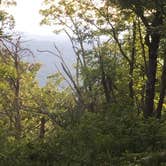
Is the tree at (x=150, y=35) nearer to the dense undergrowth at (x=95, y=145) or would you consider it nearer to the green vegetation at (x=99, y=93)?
the green vegetation at (x=99, y=93)

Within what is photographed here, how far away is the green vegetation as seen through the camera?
1048 centimetres

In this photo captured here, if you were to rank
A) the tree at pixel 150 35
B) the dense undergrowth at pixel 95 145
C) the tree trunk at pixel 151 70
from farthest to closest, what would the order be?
the tree trunk at pixel 151 70 < the tree at pixel 150 35 < the dense undergrowth at pixel 95 145

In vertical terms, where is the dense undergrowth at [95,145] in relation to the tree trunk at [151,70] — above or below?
below

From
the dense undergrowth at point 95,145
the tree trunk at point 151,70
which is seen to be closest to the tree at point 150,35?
the tree trunk at point 151,70

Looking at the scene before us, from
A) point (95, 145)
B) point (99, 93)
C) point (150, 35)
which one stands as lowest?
point (95, 145)

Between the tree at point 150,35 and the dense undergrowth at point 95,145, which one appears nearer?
the dense undergrowth at point 95,145

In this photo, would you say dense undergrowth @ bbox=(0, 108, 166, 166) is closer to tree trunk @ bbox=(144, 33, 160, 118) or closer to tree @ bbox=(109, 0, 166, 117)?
tree @ bbox=(109, 0, 166, 117)

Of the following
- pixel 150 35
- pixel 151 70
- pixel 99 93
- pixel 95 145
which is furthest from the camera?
pixel 99 93

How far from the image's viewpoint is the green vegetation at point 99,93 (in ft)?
34.4

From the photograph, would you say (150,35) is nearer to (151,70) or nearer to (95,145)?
(151,70)

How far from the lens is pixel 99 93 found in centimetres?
2581

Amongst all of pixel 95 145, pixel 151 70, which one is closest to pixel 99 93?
pixel 151 70

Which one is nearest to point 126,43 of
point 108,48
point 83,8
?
point 108,48

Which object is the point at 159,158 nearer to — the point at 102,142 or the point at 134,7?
the point at 102,142
